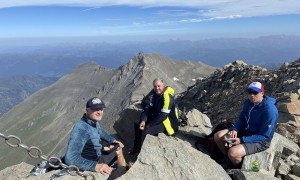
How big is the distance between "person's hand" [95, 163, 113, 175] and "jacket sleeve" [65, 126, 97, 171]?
0.24 metres

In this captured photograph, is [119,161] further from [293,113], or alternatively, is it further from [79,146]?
[293,113]

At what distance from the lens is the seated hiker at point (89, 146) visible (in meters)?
10.4

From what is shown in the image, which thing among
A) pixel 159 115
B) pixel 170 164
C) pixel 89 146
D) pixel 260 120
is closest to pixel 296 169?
pixel 260 120

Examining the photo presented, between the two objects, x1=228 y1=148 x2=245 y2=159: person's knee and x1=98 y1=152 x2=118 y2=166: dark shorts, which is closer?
x1=98 y1=152 x2=118 y2=166: dark shorts

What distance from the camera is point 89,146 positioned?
10969mm

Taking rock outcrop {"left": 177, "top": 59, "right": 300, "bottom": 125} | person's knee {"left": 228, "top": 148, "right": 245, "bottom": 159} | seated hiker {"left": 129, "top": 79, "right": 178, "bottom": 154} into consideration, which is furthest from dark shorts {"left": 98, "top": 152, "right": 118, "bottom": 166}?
rock outcrop {"left": 177, "top": 59, "right": 300, "bottom": 125}

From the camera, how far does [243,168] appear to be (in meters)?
12.3

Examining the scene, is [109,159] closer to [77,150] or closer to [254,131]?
[77,150]

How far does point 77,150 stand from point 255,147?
6651 millimetres

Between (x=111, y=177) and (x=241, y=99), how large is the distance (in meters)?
23.3

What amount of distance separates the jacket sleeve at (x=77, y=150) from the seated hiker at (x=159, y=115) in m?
5.08

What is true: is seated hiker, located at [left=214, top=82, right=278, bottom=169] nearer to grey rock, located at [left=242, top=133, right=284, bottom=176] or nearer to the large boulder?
grey rock, located at [left=242, top=133, right=284, bottom=176]

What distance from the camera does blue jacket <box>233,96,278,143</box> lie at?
12422mm

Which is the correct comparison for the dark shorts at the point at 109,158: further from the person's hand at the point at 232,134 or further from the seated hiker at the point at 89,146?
the person's hand at the point at 232,134
